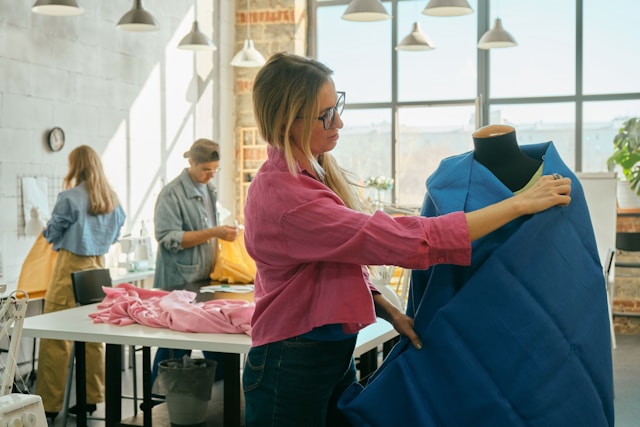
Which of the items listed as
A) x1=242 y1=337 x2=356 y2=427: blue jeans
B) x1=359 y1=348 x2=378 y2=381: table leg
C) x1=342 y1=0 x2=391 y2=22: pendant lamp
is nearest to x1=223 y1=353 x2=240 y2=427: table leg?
x1=359 y1=348 x2=378 y2=381: table leg

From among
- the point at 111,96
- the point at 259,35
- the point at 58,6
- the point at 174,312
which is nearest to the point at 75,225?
the point at 58,6

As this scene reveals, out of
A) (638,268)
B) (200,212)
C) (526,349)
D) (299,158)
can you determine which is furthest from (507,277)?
(638,268)

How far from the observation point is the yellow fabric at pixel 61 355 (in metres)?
4.86

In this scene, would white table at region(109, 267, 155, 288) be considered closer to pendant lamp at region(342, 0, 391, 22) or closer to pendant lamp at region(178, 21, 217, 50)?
pendant lamp at region(178, 21, 217, 50)

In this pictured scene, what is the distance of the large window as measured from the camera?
875 centimetres

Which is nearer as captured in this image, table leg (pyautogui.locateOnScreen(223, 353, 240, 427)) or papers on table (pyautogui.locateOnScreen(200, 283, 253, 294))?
table leg (pyautogui.locateOnScreen(223, 353, 240, 427))

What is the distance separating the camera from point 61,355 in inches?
192

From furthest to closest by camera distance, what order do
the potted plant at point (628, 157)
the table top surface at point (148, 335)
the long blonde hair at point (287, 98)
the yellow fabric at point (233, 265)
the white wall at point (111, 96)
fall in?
1. the potted plant at point (628, 157)
2. the white wall at point (111, 96)
3. the yellow fabric at point (233, 265)
4. the table top surface at point (148, 335)
5. the long blonde hair at point (287, 98)

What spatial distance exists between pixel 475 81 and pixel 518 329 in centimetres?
779

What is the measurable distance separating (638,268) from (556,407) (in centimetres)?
697

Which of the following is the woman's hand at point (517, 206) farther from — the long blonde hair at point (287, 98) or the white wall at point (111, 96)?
the white wall at point (111, 96)

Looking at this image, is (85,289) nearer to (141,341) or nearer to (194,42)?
(141,341)

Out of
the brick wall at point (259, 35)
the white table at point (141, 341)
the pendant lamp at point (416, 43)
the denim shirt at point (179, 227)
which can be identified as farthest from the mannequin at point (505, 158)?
the brick wall at point (259, 35)

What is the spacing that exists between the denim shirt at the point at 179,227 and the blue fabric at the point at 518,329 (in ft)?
9.37
